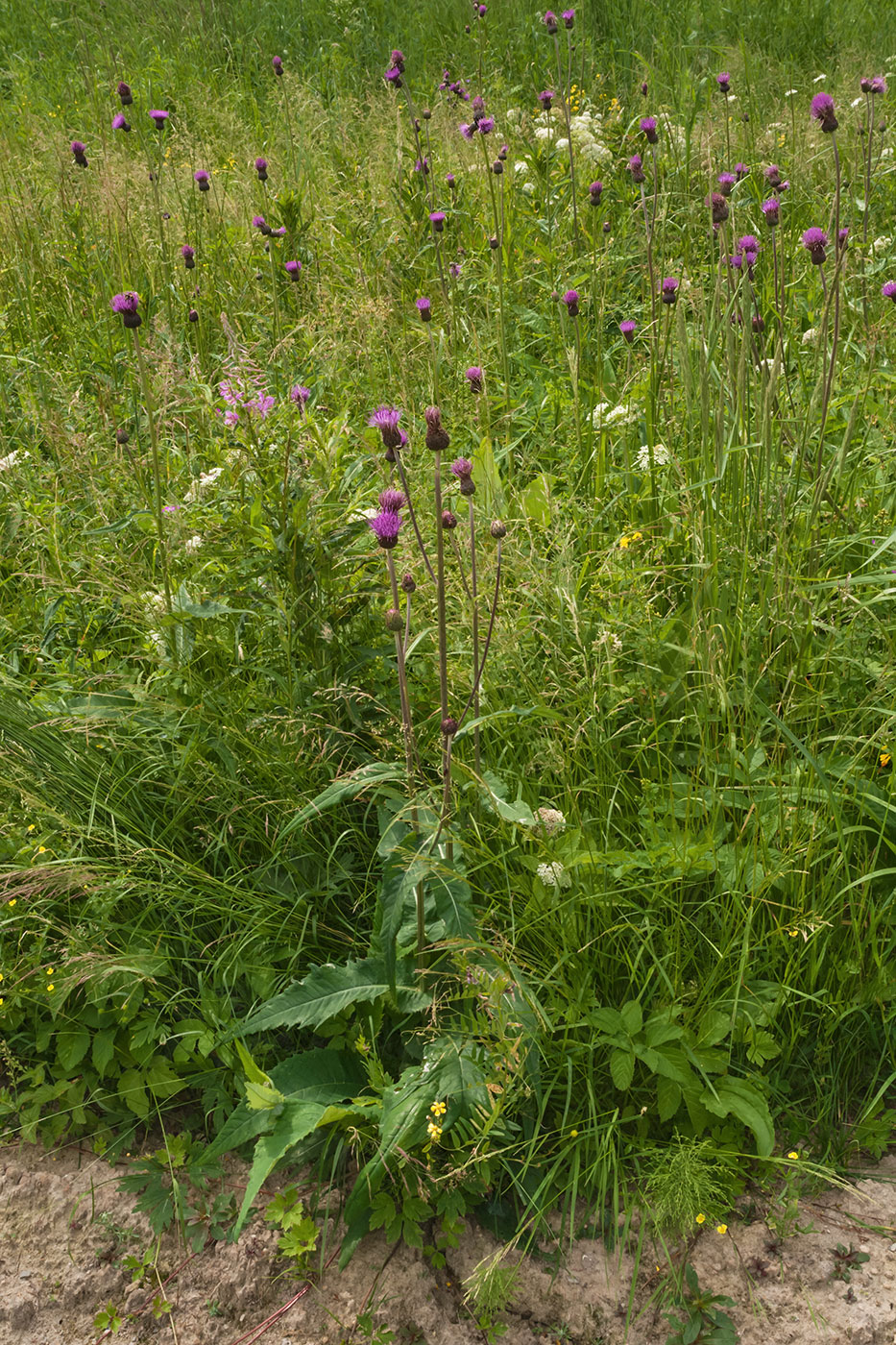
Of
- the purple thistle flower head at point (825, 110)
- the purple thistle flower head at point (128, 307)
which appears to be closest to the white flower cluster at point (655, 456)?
the purple thistle flower head at point (825, 110)

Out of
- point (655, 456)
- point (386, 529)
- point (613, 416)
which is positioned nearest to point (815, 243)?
point (655, 456)

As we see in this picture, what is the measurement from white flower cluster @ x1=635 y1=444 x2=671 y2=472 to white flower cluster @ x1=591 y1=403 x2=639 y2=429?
0.09 m

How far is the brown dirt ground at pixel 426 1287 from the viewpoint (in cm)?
150

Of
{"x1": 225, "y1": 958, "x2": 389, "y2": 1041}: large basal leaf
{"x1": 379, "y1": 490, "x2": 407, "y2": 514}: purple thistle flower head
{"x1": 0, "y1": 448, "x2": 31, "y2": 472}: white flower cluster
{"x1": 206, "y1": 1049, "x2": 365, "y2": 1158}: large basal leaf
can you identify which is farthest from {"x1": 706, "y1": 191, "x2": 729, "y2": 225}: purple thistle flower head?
{"x1": 0, "y1": 448, "x2": 31, "y2": 472}: white flower cluster

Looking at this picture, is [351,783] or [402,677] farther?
[351,783]

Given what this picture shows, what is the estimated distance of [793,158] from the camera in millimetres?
3508

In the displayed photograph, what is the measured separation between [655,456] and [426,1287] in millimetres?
1695

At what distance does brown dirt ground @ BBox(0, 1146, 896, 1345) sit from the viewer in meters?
1.50

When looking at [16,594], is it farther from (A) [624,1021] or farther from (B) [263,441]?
(A) [624,1021]

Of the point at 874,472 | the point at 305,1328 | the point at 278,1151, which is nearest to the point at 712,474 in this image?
the point at 874,472

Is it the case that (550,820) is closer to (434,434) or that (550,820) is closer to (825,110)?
(434,434)

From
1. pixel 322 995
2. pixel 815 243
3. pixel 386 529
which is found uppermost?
pixel 815 243

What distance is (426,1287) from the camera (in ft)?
5.16

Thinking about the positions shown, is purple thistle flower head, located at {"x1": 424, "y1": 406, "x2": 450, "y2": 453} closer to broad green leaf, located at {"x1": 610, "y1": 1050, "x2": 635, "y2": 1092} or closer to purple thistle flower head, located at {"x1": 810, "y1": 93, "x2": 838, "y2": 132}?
broad green leaf, located at {"x1": 610, "y1": 1050, "x2": 635, "y2": 1092}
